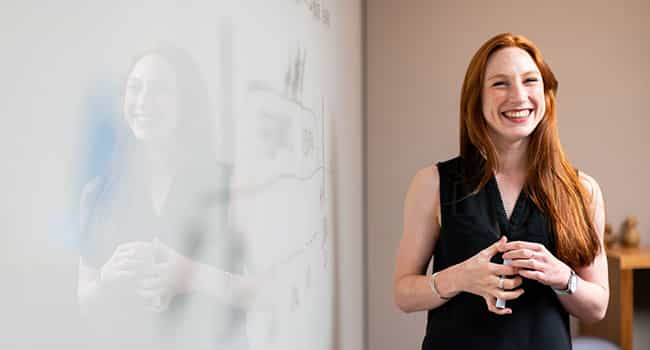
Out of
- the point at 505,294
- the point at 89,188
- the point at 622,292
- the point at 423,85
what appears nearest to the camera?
the point at 89,188

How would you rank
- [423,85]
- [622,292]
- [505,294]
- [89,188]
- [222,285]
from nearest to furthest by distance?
[89,188]
[222,285]
[505,294]
[622,292]
[423,85]

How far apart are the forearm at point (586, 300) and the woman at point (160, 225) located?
3.98ft

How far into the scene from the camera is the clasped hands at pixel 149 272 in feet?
1.34

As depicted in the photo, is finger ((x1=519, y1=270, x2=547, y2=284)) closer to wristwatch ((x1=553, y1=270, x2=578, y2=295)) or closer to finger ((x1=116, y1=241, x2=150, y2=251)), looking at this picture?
wristwatch ((x1=553, y1=270, x2=578, y2=295))

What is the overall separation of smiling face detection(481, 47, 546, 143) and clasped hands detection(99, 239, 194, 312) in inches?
50.5

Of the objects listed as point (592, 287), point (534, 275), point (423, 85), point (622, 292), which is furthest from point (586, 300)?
point (423, 85)

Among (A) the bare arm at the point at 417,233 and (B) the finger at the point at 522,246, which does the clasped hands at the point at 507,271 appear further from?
(A) the bare arm at the point at 417,233

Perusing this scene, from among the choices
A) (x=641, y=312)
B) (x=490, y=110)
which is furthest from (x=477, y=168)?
(x=641, y=312)

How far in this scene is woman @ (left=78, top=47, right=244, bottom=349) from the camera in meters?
0.39

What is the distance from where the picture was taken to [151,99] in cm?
45

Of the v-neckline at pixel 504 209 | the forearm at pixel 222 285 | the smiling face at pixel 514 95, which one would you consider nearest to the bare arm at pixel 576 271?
the v-neckline at pixel 504 209

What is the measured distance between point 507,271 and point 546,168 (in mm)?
337

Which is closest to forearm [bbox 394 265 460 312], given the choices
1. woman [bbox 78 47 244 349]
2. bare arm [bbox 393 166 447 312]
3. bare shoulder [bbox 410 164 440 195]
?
bare arm [bbox 393 166 447 312]

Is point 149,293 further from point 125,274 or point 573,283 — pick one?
point 573,283
